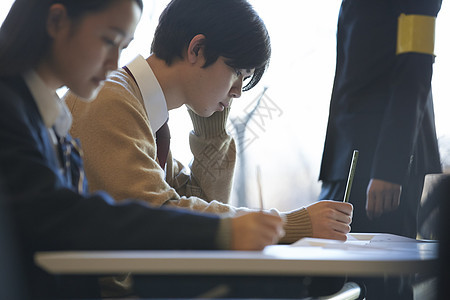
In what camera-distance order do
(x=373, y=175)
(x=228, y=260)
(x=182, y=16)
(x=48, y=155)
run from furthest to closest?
(x=373, y=175)
(x=182, y=16)
(x=48, y=155)
(x=228, y=260)

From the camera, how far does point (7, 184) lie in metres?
0.69

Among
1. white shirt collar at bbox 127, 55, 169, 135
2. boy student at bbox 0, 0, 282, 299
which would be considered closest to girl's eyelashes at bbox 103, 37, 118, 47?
boy student at bbox 0, 0, 282, 299

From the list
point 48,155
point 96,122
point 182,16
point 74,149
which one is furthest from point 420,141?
point 48,155

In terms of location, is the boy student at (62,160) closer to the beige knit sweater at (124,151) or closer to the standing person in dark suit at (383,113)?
the beige knit sweater at (124,151)

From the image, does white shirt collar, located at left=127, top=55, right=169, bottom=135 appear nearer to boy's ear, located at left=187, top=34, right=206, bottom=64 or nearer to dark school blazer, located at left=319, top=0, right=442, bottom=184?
boy's ear, located at left=187, top=34, right=206, bottom=64

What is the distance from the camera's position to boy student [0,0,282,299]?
2.26 feet

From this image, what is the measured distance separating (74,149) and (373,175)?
3.14ft

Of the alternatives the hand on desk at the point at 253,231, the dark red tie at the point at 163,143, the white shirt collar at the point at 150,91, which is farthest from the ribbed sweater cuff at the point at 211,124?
the hand on desk at the point at 253,231

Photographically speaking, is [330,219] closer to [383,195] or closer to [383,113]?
[383,195]

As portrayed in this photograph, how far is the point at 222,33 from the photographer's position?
57.1 inches

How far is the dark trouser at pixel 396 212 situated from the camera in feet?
5.69

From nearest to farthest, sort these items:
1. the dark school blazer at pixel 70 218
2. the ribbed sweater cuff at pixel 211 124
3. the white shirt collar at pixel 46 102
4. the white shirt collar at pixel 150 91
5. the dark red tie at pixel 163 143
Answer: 1. the dark school blazer at pixel 70 218
2. the white shirt collar at pixel 46 102
3. the white shirt collar at pixel 150 91
4. the dark red tie at pixel 163 143
5. the ribbed sweater cuff at pixel 211 124

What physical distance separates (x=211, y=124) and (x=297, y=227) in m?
0.56

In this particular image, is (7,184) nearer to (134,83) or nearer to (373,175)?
(134,83)
